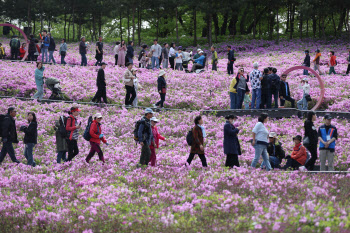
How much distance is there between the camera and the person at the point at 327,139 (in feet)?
44.2

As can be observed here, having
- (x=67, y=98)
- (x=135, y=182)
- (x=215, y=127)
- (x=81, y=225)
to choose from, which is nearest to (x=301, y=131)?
(x=215, y=127)

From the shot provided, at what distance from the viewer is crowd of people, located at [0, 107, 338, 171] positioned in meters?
13.2

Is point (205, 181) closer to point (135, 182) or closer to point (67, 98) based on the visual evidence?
point (135, 182)

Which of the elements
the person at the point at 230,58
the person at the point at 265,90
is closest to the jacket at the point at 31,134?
the person at the point at 265,90

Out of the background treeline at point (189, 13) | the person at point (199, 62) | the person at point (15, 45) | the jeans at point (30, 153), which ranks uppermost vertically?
the background treeline at point (189, 13)

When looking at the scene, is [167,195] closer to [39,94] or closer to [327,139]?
[327,139]

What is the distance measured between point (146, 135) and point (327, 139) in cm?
562

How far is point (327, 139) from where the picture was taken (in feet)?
44.3

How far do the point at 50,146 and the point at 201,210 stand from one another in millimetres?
9299

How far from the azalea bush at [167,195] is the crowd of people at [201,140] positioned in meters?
0.48

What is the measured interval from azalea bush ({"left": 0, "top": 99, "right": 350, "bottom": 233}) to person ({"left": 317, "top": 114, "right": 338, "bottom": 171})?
1036 mm

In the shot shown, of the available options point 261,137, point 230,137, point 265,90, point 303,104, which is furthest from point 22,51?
point 261,137

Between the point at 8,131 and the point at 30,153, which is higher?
the point at 8,131

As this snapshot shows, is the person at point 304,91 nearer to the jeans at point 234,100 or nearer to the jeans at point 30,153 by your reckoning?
the jeans at point 234,100
